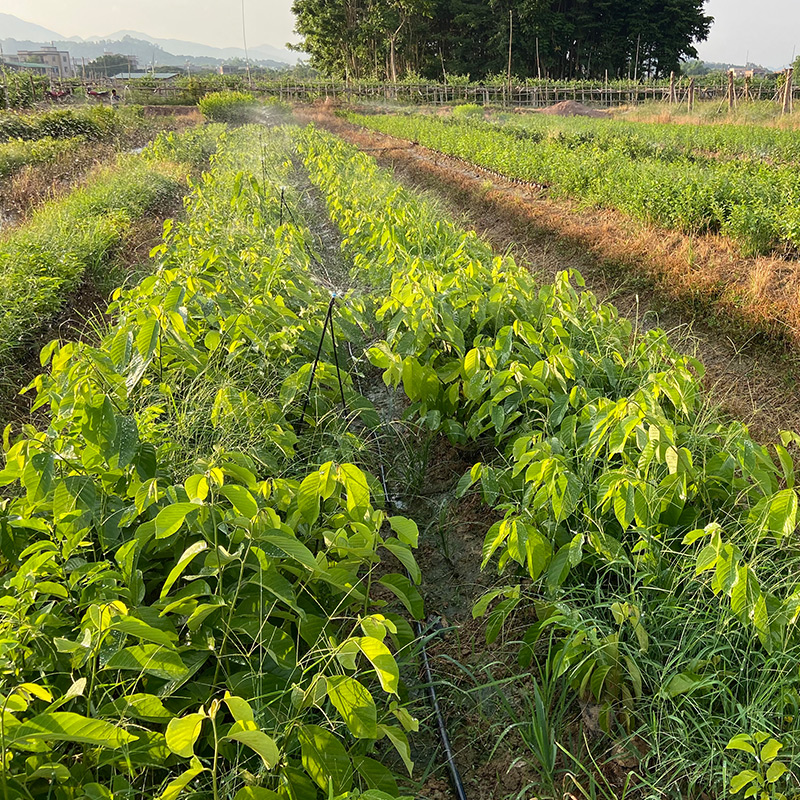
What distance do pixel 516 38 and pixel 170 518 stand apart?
5443 centimetres

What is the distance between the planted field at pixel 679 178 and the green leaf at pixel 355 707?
576cm

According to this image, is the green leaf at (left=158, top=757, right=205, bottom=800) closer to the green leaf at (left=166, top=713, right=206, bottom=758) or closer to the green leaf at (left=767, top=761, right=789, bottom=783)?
the green leaf at (left=166, top=713, right=206, bottom=758)

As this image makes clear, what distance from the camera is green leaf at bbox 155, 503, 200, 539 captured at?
49.5 inches

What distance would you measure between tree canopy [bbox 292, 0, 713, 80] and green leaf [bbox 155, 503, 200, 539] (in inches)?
1949

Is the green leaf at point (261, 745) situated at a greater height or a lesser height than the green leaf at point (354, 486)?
lesser

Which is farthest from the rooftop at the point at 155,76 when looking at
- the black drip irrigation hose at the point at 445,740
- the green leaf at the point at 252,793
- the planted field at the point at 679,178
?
the green leaf at the point at 252,793

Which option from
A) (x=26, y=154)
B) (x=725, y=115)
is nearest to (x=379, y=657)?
(x=26, y=154)

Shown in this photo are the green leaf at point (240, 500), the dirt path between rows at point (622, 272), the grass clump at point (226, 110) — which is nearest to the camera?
the green leaf at point (240, 500)

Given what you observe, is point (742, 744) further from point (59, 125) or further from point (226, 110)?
point (226, 110)

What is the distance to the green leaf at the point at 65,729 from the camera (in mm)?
953

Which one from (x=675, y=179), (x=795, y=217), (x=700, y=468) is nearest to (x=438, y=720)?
(x=700, y=468)

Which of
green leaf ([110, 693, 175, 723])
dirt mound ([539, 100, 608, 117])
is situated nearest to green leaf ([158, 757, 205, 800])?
green leaf ([110, 693, 175, 723])

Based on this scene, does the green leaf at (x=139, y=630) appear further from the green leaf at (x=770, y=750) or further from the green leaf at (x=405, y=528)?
the green leaf at (x=770, y=750)

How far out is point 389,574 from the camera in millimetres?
1740
